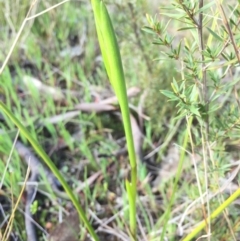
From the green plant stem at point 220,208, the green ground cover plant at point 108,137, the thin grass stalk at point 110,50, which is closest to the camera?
the thin grass stalk at point 110,50

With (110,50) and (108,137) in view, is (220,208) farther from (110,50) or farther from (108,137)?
(108,137)

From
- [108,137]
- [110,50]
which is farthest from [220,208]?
[108,137]

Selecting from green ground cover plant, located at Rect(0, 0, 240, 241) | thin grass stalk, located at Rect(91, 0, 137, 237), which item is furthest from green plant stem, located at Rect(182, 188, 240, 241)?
thin grass stalk, located at Rect(91, 0, 137, 237)

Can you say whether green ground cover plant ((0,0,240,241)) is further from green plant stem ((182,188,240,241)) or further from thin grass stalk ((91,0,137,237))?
thin grass stalk ((91,0,137,237))

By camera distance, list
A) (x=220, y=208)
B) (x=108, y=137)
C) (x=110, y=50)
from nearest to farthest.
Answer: (x=110, y=50), (x=220, y=208), (x=108, y=137)

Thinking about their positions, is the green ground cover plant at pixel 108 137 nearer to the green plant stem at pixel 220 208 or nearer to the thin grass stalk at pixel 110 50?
the green plant stem at pixel 220 208

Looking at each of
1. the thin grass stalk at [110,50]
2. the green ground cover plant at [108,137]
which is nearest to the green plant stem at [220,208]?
the green ground cover plant at [108,137]

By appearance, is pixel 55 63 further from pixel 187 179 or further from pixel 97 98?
pixel 187 179

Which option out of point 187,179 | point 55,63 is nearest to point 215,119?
point 187,179

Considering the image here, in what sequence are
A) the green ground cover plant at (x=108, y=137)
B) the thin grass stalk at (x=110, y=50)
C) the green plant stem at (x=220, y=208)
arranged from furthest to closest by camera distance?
the green ground cover plant at (x=108, y=137) < the green plant stem at (x=220, y=208) < the thin grass stalk at (x=110, y=50)
